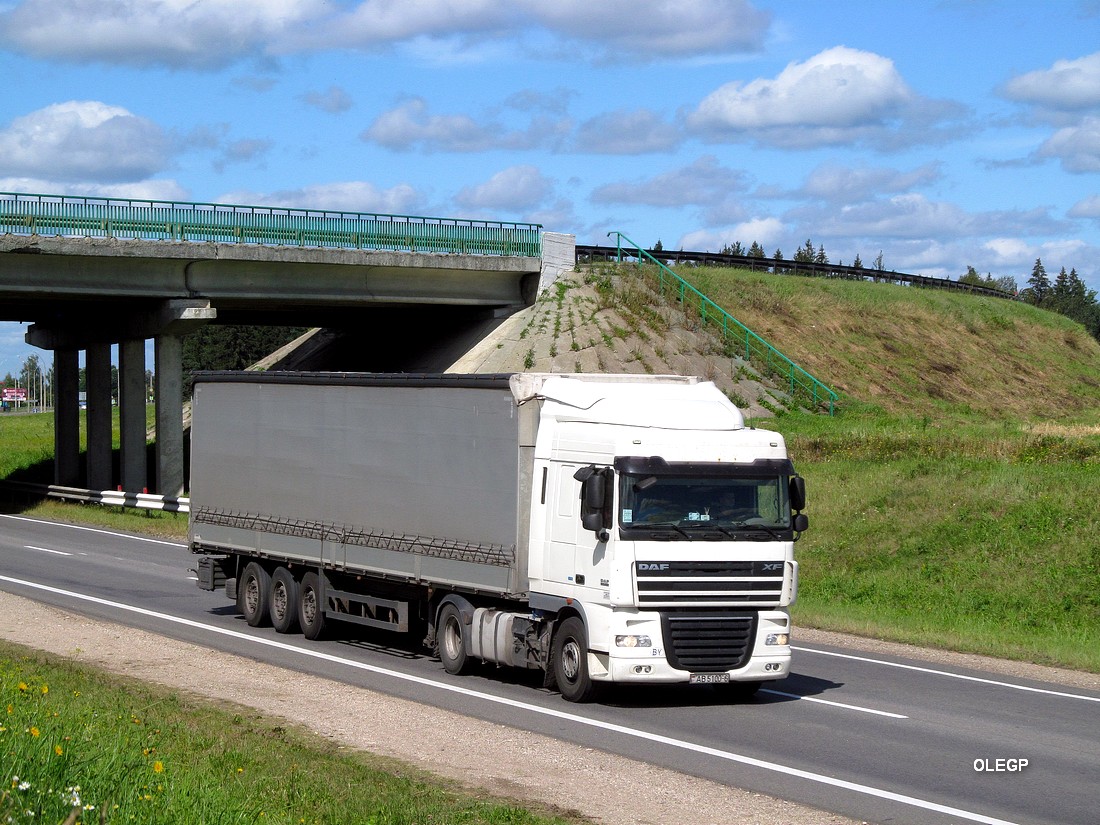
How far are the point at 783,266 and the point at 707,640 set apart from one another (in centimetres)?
5401

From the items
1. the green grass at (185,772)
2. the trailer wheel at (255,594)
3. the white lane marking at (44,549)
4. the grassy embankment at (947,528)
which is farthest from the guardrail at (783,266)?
the green grass at (185,772)

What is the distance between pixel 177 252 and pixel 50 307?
37.6 feet

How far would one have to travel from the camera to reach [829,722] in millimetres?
13586

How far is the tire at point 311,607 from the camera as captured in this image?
18.9 metres

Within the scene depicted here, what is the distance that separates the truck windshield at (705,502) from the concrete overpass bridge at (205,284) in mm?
29288

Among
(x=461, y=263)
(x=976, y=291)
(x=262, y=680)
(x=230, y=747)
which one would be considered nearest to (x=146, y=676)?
(x=262, y=680)

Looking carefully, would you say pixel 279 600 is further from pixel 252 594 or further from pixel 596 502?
pixel 596 502

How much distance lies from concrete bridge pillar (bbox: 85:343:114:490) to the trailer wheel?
105 ft

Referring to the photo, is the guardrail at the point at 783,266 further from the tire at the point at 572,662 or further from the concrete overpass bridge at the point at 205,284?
the tire at the point at 572,662

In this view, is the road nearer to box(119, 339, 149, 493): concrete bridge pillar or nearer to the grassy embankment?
the grassy embankment

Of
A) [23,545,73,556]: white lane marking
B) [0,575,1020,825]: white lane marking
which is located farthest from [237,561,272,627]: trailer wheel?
[23,545,73,556]: white lane marking

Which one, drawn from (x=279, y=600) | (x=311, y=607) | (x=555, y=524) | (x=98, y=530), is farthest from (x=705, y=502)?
(x=98, y=530)

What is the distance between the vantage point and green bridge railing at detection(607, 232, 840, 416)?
49000 mm

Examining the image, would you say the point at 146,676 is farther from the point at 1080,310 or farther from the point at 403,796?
the point at 1080,310
